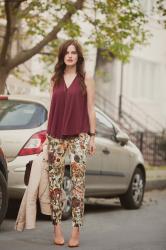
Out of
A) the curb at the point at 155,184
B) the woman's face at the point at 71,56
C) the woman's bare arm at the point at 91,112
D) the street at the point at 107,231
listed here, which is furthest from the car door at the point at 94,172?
the curb at the point at 155,184

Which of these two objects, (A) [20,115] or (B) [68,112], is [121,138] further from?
(B) [68,112]

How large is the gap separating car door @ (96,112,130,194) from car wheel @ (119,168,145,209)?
1.06 feet

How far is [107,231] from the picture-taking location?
1037cm

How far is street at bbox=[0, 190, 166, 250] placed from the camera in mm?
8914

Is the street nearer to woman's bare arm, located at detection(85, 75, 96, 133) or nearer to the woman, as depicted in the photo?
the woman

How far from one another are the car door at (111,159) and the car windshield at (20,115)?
57.0 inches

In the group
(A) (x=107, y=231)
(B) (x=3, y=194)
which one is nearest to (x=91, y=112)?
(B) (x=3, y=194)

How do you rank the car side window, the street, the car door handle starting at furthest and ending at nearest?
the car side window < the car door handle < the street

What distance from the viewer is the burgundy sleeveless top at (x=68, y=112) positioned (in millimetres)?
8633

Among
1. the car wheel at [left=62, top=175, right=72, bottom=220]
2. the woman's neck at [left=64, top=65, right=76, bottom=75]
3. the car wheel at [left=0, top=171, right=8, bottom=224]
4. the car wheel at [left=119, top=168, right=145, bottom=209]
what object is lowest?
the car wheel at [left=119, top=168, right=145, bottom=209]

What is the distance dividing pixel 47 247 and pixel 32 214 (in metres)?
0.35

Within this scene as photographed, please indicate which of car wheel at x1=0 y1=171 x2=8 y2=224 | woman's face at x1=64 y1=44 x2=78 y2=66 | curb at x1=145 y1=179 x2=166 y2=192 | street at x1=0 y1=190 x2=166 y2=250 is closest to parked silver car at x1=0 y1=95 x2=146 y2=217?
street at x1=0 y1=190 x2=166 y2=250

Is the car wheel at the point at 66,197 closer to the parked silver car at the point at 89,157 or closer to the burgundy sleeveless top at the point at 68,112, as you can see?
the parked silver car at the point at 89,157

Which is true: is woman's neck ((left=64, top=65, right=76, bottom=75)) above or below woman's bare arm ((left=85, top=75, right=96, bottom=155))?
above
